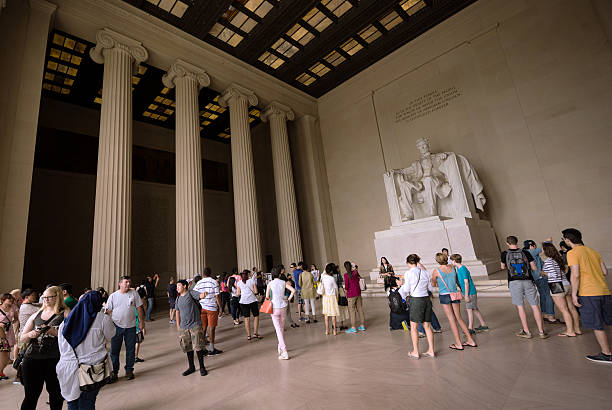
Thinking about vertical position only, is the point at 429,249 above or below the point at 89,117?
below

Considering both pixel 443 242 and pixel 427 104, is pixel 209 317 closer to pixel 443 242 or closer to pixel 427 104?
pixel 443 242

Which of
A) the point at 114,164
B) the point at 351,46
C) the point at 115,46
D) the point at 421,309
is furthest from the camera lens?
the point at 351,46

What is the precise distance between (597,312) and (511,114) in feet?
39.3

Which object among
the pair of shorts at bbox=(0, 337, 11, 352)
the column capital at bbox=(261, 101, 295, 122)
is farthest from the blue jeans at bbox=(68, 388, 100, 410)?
the column capital at bbox=(261, 101, 295, 122)

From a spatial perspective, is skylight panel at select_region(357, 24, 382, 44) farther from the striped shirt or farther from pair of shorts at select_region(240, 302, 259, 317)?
pair of shorts at select_region(240, 302, 259, 317)

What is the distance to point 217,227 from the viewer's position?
866 inches

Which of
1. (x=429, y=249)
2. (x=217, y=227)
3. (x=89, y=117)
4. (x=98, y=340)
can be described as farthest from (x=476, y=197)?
(x=89, y=117)

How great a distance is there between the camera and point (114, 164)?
10586mm

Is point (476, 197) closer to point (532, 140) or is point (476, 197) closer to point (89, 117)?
point (532, 140)

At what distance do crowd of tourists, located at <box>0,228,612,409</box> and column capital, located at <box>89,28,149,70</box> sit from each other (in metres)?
10.8

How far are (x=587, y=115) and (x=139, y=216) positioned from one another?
75.5 ft

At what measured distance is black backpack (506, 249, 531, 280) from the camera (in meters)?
4.31

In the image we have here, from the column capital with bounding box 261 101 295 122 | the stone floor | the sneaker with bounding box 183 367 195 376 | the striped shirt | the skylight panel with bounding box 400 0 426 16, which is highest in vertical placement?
the skylight panel with bounding box 400 0 426 16

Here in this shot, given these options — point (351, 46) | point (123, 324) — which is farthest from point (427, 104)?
point (123, 324)
